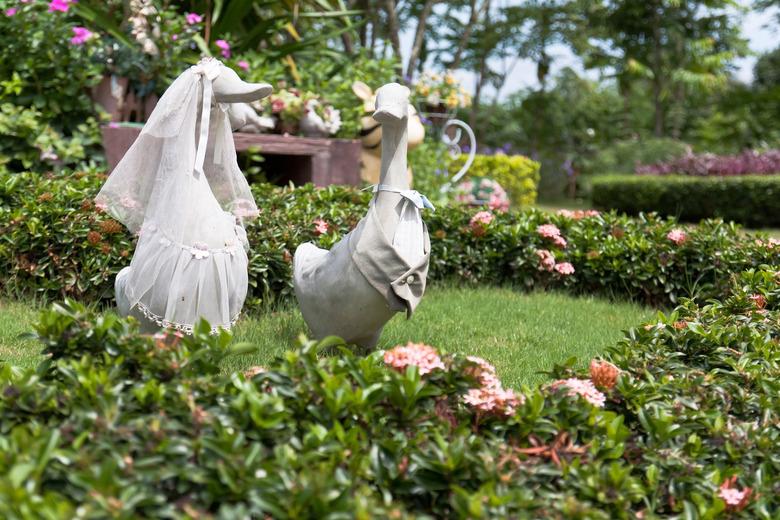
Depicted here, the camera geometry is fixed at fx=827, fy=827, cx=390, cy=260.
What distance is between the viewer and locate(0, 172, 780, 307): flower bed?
465 centimetres

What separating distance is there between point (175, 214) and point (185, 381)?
48.0 inches

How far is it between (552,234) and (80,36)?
13.5 feet

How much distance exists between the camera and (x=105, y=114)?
6.86 metres

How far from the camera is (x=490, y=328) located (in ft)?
14.9

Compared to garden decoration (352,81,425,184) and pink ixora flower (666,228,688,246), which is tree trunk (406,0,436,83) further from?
pink ixora flower (666,228,688,246)

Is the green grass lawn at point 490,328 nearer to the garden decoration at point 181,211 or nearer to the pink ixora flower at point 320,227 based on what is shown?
the garden decoration at point 181,211

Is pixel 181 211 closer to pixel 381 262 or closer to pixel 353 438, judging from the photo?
pixel 381 262

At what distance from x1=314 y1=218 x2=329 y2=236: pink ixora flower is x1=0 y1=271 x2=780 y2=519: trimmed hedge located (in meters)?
2.54

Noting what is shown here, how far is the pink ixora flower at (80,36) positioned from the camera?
21.9 feet

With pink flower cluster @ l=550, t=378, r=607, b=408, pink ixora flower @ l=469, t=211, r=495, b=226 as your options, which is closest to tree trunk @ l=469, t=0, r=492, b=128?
pink ixora flower @ l=469, t=211, r=495, b=226

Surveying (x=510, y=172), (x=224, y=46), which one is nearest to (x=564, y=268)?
(x=224, y=46)

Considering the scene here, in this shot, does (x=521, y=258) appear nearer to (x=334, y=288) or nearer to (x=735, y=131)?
(x=334, y=288)

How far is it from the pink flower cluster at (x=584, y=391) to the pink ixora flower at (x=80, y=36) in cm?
560

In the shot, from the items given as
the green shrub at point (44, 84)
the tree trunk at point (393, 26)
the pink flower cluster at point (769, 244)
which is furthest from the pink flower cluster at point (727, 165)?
the green shrub at point (44, 84)
